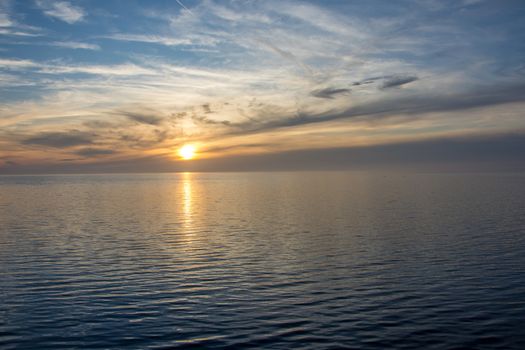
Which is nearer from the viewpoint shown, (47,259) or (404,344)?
(404,344)

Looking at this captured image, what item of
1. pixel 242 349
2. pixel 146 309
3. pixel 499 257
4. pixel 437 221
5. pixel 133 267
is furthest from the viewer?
pixel 437 221

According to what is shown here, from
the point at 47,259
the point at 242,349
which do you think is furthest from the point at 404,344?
the point at 47,259

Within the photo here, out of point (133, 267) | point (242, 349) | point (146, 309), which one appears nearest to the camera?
point (242, 349)

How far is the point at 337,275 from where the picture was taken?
35.1 meters

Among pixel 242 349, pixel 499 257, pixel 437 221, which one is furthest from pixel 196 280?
pixel 437 221

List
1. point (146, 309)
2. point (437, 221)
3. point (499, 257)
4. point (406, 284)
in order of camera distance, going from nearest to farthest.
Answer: point (146, 309) < point (406, 284) < point (499, 257) < point (437, 221)

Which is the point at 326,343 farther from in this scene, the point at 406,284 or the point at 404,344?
the point at 406,284

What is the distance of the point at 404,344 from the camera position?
848 inches

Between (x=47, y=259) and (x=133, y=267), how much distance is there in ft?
32.5

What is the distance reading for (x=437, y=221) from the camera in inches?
2692

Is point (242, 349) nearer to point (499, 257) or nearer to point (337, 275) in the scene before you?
point (337, 275)

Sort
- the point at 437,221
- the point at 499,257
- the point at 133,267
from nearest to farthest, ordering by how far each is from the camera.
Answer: the point at 133,267, the point at 499,257, the point at 437,221

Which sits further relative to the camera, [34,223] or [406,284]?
[34,223]

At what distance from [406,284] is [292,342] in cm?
1410
